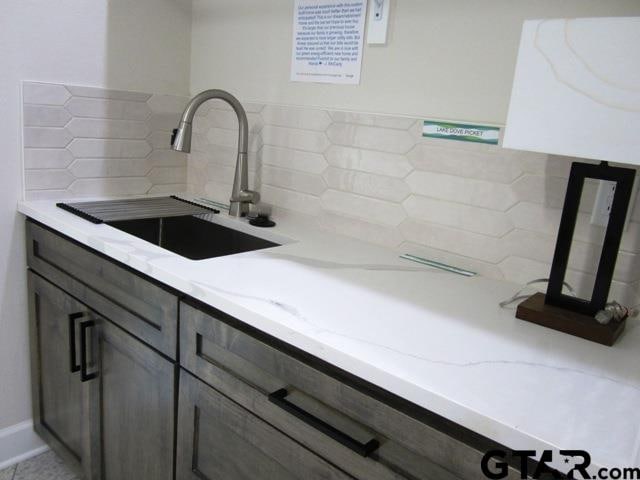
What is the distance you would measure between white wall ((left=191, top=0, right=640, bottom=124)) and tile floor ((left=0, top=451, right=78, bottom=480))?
145 cm

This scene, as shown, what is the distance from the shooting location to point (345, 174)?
163 cm

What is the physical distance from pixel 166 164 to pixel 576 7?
4.88 ft

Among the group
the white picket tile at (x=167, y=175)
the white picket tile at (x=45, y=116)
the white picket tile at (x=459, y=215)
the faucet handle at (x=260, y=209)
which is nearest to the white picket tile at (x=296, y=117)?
the faucet handle at (x=260, y=209)

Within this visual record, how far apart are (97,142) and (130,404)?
0.94m

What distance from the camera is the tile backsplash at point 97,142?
171cm

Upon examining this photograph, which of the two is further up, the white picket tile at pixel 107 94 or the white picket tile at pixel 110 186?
the white picket tile at pixel 107 94

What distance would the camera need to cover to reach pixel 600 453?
0.65m

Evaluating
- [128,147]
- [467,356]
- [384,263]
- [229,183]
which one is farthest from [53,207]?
[467,356]

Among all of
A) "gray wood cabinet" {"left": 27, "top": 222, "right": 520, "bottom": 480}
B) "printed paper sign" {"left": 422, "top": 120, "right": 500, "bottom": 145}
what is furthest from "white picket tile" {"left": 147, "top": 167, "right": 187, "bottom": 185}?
"printed paper sign" {"left": 422, "top": 120, "right": 500, "bottom": 145}

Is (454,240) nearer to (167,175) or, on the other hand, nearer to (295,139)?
(295,139)

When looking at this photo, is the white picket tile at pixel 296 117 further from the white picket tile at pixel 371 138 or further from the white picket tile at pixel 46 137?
the white picket tile at pixel 46 137

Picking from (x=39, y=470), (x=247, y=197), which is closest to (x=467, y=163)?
(x=247, y=197)

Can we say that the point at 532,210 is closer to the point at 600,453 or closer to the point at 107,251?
the point at 600,453

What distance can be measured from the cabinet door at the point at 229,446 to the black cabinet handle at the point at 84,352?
0.43m
